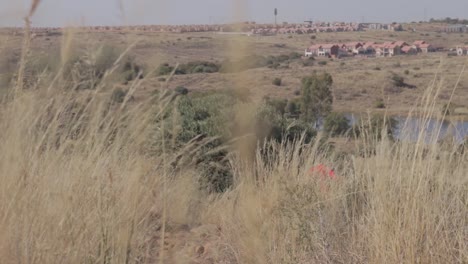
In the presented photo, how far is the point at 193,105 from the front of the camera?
28.9ft

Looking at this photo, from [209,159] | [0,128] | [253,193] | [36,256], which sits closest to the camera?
[36,256]

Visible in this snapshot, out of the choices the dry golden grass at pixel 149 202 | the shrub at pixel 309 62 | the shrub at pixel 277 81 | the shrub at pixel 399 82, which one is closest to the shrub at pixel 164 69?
the dry golden grass at pixel 149 202

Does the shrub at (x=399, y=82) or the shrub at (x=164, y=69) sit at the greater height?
the shrub at (x=164, y=69)

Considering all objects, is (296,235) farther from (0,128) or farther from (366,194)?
(0,128)

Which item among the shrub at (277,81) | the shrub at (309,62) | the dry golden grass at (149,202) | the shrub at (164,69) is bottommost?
the shrub at (309,62)

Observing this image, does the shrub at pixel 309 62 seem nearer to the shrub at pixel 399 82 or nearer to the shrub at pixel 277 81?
the shrub at pixel 277 81

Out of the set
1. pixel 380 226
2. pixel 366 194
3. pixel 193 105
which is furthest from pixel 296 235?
pixel 193 105

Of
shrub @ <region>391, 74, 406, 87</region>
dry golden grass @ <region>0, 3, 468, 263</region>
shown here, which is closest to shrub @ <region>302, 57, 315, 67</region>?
shrub @ <region>391, 74, 406, 87</region>

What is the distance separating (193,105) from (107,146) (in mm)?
5527

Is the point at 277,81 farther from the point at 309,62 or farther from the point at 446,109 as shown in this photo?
the point at 446,109

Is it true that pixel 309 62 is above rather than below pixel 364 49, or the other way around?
above

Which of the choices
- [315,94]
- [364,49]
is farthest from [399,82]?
[364,49]

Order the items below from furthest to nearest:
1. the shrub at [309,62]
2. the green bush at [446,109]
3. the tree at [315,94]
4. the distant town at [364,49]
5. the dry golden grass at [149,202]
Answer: the distant town at [364,49]
the shrub at [309,62]
the tree at [315,94]
the green bush at [446,109]
the dry golden grass at [149,202]

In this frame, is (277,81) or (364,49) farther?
(364,49)
